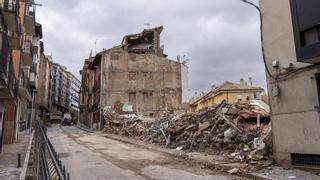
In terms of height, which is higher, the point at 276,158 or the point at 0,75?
the point at 0,75

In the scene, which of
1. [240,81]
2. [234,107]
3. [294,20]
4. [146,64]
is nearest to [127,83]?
[146,64]

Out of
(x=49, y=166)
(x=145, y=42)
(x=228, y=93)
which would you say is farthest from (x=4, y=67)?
(x=145, y=42)

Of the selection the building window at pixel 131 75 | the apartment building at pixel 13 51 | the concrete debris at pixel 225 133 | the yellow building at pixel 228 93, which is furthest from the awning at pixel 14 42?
the yellow building at pixel 228 93

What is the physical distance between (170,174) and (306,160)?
14.0 feet

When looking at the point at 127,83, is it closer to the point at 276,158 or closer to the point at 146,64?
the point at 146,64

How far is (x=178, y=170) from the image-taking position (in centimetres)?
1312

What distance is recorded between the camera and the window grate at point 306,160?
10672mm

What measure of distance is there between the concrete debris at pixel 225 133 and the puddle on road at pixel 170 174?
104 centimetres

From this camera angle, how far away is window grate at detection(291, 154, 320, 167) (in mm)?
10672

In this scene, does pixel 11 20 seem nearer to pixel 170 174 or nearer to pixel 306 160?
pixel 170 174

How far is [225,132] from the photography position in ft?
59.7

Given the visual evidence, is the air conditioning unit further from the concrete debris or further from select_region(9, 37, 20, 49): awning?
select_region(9, 37, 20, 49): awning

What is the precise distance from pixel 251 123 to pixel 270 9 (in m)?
7.65

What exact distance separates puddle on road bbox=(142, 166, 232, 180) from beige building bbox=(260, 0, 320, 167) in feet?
8.04
